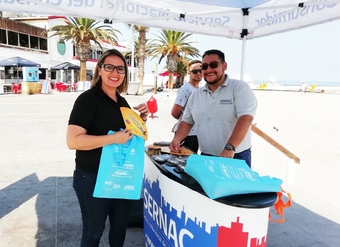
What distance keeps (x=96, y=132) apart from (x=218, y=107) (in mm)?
1132

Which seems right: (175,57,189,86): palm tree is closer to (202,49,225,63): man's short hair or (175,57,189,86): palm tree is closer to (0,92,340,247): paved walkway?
(0,92,340,247): paved walkway

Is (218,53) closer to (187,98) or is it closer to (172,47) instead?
(187,98)

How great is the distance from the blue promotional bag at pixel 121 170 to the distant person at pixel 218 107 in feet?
2.34

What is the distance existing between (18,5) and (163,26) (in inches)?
75.6

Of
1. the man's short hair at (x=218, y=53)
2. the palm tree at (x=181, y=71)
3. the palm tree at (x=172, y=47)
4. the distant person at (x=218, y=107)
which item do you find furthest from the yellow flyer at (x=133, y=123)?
the palm tree at (x=181, y=71)

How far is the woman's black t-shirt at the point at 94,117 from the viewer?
72.0 inches

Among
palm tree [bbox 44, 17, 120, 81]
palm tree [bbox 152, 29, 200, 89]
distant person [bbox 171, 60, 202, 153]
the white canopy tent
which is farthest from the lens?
palm tree [bbox 152, 29, 200, 89]

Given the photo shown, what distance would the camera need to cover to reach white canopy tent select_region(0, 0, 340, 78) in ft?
11.2

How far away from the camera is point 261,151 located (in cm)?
755

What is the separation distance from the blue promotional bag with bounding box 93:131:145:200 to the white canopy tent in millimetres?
2302

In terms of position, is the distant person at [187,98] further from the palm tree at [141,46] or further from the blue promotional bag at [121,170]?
the palm tree at [141,46]

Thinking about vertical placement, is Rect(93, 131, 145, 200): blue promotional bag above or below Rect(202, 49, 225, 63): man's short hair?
below

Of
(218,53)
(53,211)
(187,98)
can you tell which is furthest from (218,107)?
(53,211)

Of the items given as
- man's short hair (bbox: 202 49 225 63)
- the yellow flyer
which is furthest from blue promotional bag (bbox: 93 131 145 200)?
man's short hair (bbox: 202 49 225 63)
